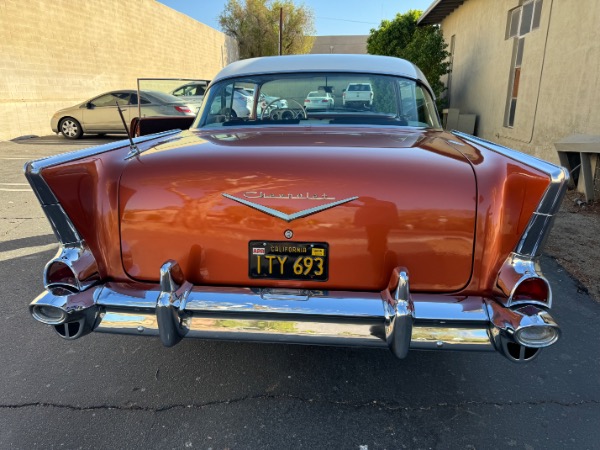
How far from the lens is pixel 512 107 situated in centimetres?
986

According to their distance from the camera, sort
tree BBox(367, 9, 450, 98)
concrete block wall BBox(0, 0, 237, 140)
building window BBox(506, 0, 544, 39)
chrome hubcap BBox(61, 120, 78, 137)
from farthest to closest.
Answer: tree BBox(367, 9, 450, 98) < chrome hubcap BBox(61, 120, 78, 137) < concrete block wall BBox(0, 0, 237, 140) < building window BBox(506, 0, 544, 39)

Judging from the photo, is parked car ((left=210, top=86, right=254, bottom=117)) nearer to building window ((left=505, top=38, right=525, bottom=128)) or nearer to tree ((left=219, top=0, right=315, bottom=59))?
building window ((left=505, top=38, right=525, bottom=128))

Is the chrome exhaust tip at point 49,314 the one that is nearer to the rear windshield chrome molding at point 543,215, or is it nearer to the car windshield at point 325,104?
the car windshield at point 325,104

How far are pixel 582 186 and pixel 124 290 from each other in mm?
6432

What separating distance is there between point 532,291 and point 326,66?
2.27 metres

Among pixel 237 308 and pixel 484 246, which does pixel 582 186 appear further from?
pixel 237 308

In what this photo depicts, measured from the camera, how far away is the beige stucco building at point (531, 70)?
6566mm

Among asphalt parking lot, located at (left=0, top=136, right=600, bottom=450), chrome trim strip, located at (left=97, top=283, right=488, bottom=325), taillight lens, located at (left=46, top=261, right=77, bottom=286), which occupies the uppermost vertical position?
taillight lens, located at (left=46, top=261, right=77, bottom=286)

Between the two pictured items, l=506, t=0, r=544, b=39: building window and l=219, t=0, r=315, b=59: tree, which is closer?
l=506, t=0, r=544, b=39: building window

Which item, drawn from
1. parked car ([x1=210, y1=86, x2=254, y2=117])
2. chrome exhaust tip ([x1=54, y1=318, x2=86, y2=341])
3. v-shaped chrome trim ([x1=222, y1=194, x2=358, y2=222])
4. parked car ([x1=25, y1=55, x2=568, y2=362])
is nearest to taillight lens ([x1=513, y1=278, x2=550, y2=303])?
parked car ([x1=25, y1=55, x2=568, y2=362])

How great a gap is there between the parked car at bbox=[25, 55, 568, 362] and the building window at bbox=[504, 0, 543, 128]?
836 cm

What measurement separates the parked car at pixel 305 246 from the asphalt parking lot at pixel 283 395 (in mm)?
466

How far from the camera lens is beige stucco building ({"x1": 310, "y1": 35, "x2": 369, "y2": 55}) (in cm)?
4091

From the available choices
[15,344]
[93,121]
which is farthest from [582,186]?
[93,121]
